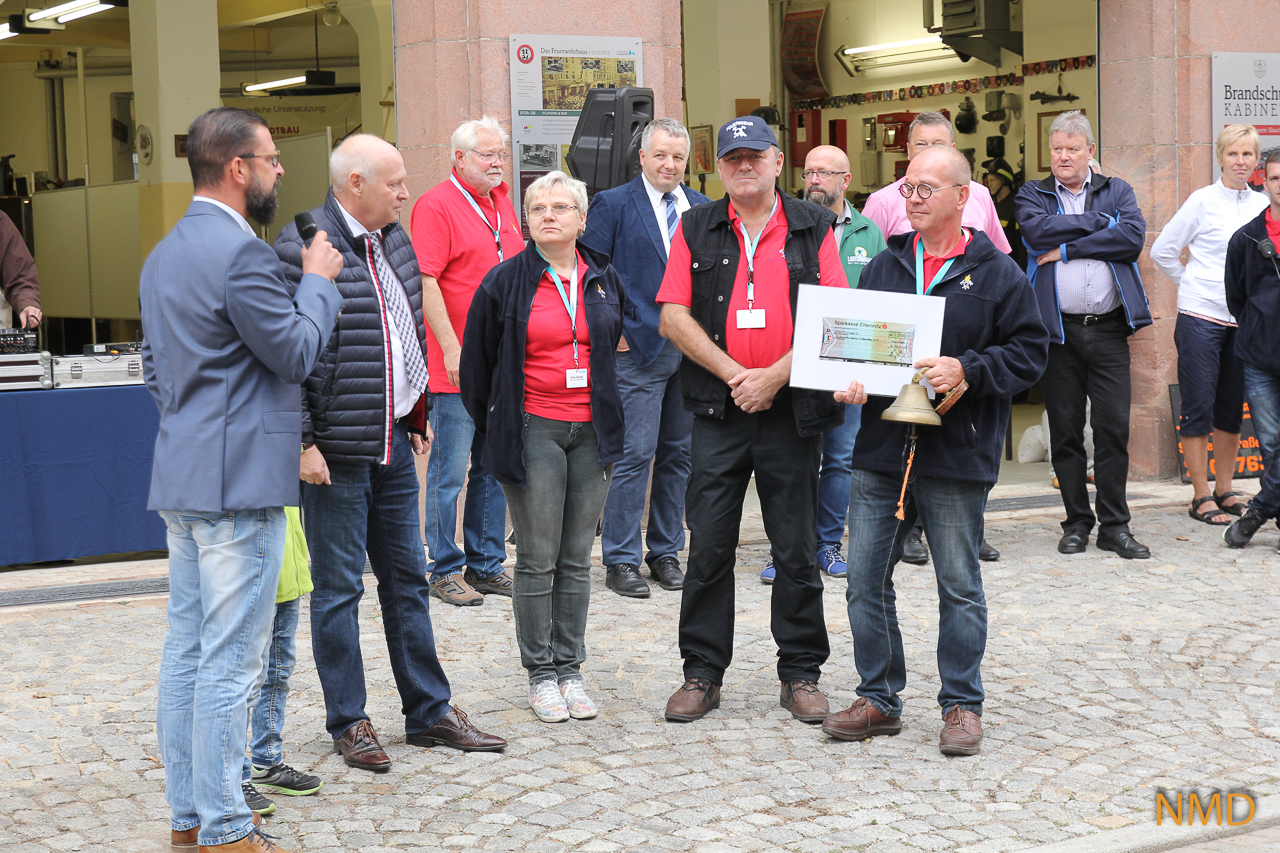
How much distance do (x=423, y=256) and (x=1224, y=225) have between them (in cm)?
478

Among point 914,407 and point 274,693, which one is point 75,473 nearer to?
point 274,693

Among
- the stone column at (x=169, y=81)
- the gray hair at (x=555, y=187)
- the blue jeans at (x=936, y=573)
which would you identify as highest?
the stone column at (x=169, y=81)

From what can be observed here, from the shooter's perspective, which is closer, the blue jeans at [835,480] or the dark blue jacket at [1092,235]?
the blue jeans at [835,480]

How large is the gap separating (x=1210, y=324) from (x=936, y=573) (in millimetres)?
4540

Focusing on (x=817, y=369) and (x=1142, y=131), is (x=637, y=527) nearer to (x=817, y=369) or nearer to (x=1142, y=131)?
(x=817, y=369)

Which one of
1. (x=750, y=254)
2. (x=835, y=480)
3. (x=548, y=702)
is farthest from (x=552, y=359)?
(x=835, y=480)

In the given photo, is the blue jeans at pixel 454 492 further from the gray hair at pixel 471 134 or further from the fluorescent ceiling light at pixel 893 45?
the fluorescent ceiling light at pixel 893 45

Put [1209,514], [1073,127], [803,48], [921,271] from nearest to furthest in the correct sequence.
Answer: [921,271] < [1073,127] < [1209,514] < [803,48]

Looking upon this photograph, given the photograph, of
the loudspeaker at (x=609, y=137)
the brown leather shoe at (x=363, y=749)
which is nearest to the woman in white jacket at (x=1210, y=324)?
the loudspeaker at (x=609, y=137)

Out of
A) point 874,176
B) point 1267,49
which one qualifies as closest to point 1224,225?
point 1267,49

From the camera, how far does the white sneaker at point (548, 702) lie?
16.1 feet

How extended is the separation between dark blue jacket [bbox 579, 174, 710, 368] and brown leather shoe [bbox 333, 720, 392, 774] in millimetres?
2744

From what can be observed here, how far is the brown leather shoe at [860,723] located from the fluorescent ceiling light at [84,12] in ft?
44.9

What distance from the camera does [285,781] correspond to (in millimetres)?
4207
